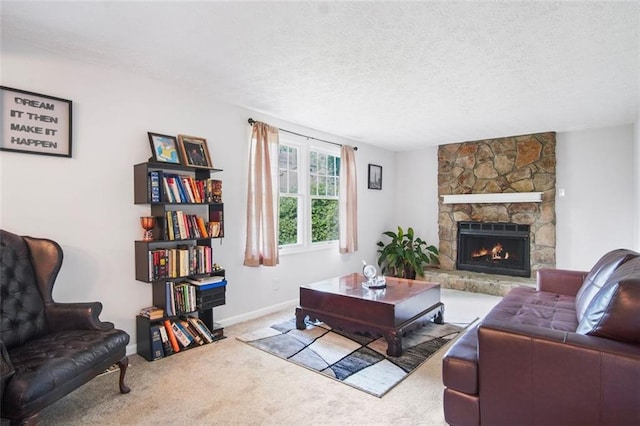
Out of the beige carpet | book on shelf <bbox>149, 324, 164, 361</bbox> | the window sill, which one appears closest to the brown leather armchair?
the beige carpet

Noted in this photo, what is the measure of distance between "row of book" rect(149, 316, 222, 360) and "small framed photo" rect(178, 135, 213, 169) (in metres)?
1.39

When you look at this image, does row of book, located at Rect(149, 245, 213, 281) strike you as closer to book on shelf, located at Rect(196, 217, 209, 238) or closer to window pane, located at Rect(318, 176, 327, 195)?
book on shelf, located at Rect(196, 217, 209, 238)

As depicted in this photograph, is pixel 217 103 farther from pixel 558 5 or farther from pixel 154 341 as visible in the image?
pixel 558 5

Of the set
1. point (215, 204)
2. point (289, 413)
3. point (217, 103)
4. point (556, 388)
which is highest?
point (217, 103)

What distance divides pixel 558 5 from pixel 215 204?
2.86 metres

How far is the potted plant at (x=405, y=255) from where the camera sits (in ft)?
18.0

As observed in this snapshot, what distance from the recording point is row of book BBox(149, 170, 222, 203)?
283cm

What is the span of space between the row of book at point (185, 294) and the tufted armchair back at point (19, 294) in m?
0.85

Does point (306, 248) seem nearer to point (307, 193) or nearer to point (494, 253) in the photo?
point (307, 193)

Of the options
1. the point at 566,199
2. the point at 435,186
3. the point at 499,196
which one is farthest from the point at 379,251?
the point at 566,199

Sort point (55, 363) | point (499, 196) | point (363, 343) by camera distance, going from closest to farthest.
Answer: point (55, 363) < point (363, 343) < point (499, 196)

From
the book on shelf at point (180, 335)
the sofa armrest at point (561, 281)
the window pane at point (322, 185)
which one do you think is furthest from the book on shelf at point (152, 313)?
the sofa armrest at point (561, 281)

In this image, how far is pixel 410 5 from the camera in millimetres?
1895

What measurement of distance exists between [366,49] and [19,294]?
8.98 feet
